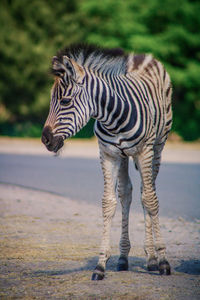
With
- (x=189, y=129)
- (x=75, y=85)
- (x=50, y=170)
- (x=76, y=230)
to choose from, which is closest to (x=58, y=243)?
(x=76, y=230)

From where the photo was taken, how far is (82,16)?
37.9m

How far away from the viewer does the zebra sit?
5.26 m

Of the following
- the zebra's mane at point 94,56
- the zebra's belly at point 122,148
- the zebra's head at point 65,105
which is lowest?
the zebra's belly at point 122,148

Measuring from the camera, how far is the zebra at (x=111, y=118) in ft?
17.3

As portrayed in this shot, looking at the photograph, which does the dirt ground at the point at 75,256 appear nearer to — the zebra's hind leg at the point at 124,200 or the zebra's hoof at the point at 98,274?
the zebra's hoof at the point at 98,274

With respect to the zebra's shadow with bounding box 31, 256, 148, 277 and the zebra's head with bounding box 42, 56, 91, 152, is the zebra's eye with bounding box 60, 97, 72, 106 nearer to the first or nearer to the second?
the zebra's head with bounding box 42, 56, 91, 152

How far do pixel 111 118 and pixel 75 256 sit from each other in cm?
185

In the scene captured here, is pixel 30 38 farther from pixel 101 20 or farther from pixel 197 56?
pixel 197 56

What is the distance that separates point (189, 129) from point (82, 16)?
1210 centimetres

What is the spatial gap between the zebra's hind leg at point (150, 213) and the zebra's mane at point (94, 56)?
0.94 meters

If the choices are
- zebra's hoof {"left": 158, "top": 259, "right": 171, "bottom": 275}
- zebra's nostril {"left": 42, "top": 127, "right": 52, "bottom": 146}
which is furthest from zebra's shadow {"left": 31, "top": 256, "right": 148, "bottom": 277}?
zebra's nostril {"left": 42, "top": 127, "right": 52, "bottom": 146}

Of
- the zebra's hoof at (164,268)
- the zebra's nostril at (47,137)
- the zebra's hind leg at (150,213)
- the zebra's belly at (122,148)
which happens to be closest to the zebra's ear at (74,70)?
the zebra's nostril at (47,137)

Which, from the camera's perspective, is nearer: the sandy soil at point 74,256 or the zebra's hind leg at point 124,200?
the sandy soil at point 74,256

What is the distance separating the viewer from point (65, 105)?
5.26 meters
